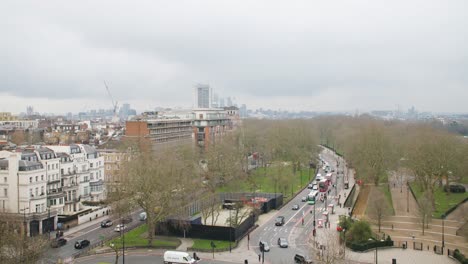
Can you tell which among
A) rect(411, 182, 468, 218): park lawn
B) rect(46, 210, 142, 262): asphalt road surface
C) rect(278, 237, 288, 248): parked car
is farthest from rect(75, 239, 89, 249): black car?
rect(411, 182, 468, 218): park lawn

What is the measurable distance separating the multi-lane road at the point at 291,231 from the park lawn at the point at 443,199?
1278 cm

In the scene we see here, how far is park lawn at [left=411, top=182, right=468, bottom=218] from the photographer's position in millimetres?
55675

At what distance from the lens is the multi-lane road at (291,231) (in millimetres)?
40266

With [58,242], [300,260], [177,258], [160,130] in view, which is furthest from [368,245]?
[160,130]

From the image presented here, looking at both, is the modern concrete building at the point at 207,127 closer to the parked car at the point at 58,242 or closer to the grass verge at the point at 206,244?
the grass verge at the point at 206,244

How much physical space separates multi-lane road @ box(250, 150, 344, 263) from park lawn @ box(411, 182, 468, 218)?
12.8m

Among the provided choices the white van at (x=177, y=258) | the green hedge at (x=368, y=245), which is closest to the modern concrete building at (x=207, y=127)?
the green hedge at (x=368, y=245)

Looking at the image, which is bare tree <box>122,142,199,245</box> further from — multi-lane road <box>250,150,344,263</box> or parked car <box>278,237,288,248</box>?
parked car <box>278,237,288,248</box>

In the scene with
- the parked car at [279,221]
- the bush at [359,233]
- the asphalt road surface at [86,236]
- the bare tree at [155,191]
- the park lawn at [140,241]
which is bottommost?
the asphalt road surface at [86,236]

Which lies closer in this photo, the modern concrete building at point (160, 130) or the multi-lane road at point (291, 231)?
the multi-lane road at point (291, 231)

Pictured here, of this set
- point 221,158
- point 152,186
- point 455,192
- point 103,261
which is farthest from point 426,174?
point 103,261

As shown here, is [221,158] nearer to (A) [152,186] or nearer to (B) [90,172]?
(B) [90,172]

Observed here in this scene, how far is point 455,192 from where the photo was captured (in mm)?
66812

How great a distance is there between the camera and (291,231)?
4834 centimetres
